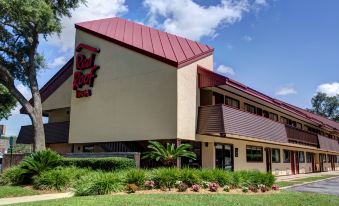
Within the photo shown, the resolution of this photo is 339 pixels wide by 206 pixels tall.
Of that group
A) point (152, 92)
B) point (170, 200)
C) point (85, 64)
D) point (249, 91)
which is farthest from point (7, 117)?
point (170, 200)

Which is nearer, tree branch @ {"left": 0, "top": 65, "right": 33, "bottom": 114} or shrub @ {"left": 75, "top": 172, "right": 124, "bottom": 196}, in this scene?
shrub @ {"left": 75, "top": 172, "right": 124, "bottom": 196}

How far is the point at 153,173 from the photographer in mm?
14898

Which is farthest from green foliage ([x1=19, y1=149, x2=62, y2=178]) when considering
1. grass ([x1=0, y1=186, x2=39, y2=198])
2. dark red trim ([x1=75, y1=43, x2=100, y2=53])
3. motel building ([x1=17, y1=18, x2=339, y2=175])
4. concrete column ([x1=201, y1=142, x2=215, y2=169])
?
concrete column ([x1=201, y1=142, x2=215, y2=169])

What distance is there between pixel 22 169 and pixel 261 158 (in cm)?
2083

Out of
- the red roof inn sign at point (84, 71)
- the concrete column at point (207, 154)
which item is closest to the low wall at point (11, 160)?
the red roof inn sign at point (84, 71)

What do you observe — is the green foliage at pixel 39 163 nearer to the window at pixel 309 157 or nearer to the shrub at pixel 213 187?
the shrub at pixel 213 187

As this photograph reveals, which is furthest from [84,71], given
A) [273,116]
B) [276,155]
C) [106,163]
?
[276,155]

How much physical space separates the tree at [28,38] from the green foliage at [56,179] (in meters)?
7.91

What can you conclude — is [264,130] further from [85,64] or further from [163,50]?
[85,64]

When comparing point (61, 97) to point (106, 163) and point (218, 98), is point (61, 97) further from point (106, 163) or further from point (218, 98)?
point (106, 163)

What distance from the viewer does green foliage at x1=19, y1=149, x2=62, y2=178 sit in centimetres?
1798

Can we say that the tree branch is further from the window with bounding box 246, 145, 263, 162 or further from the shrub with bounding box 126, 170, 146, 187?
the window with bounding box 246, 145, 263, 162

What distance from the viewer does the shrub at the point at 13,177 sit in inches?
715

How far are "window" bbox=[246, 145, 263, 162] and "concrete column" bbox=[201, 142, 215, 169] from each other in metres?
5.75
